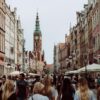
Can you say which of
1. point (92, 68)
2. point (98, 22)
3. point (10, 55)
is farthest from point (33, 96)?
point (10, 55)

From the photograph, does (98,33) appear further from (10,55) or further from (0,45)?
(10,55)

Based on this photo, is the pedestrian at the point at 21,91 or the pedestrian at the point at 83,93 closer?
the pedestrian at the point at 83,93

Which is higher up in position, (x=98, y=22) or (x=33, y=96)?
(x=98, y=22)

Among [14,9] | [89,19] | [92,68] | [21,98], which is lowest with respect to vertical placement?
[21,98]

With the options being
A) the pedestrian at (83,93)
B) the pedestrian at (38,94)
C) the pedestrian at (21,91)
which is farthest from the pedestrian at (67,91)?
→ the pedestrian at (38,94)

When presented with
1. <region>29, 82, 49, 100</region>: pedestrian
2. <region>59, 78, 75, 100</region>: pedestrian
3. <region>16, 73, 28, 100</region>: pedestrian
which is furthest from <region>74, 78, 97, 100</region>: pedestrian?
<region>16, 73, 28, 100</region>: pedestrian

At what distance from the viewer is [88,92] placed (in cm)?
1102

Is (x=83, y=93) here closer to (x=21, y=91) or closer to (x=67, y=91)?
(x=67, y=91)

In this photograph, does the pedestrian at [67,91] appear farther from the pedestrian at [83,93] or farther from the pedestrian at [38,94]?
the pedestrian at [38,94]

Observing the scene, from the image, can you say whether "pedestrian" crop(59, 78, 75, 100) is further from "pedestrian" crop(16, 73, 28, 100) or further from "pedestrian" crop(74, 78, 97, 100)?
"pedestrian" crop(16, 73, 28, 100)

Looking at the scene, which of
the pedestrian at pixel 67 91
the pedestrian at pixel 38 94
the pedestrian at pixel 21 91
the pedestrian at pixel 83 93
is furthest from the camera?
the pedestrian at pixel 21 91

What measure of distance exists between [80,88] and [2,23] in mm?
62749

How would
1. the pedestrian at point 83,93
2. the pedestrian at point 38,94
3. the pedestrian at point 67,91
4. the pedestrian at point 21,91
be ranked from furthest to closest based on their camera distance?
the pedestrian at point 21,91 → the pedestrian at point 67,91 → the pedestrian at point 83,93 → the pedestrian at point 38,94

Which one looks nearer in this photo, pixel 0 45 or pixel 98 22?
pixel 98 22
